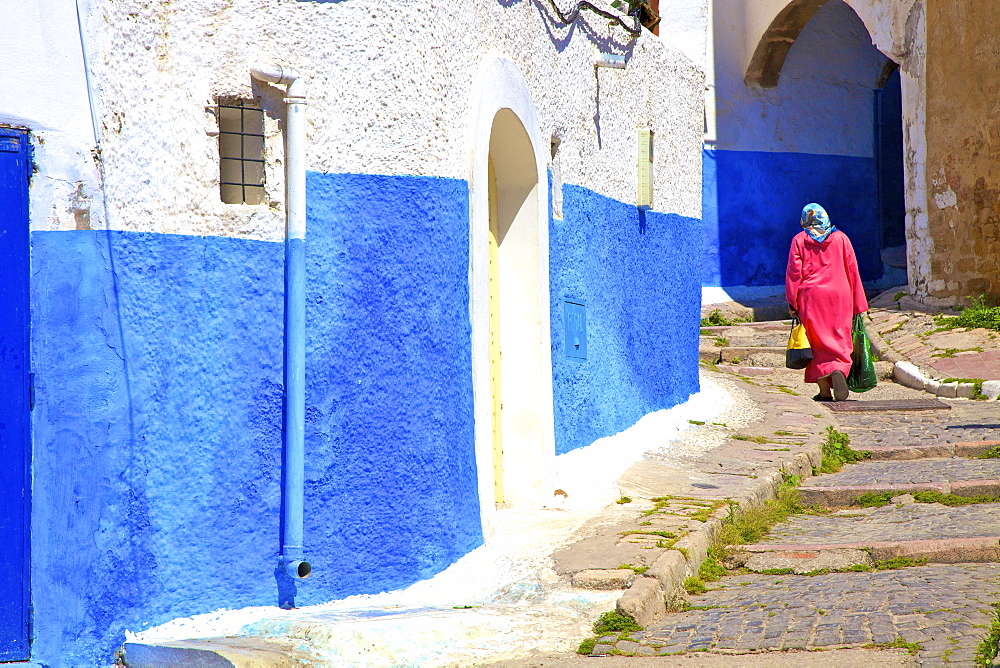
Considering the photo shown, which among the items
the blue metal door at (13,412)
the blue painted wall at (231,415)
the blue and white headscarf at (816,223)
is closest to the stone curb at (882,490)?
the blue painted wall at (231,415)

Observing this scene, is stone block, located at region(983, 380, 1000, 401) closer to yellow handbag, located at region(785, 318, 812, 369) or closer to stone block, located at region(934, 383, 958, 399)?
stone block, located at region(934, 383, 958, 399)

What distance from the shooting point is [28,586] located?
416 centimetres

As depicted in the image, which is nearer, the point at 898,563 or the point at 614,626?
the point at 614,626

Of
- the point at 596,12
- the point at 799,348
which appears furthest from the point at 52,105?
the point at 799,348

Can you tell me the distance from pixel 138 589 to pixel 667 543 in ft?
8.25

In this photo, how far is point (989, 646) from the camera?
12.1 feet

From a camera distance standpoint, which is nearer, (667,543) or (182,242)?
(182,242)

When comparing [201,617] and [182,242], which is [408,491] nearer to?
[201,617]

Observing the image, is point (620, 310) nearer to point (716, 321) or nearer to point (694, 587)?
point (694, 587)

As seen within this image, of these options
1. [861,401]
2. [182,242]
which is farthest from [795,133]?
[182,242]

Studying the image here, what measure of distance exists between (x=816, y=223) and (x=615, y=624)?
7.27m

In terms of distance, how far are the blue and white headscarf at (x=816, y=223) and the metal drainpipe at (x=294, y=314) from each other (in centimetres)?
716

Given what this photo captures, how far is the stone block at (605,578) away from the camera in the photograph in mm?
4930

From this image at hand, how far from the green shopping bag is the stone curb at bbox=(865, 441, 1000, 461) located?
246cm
